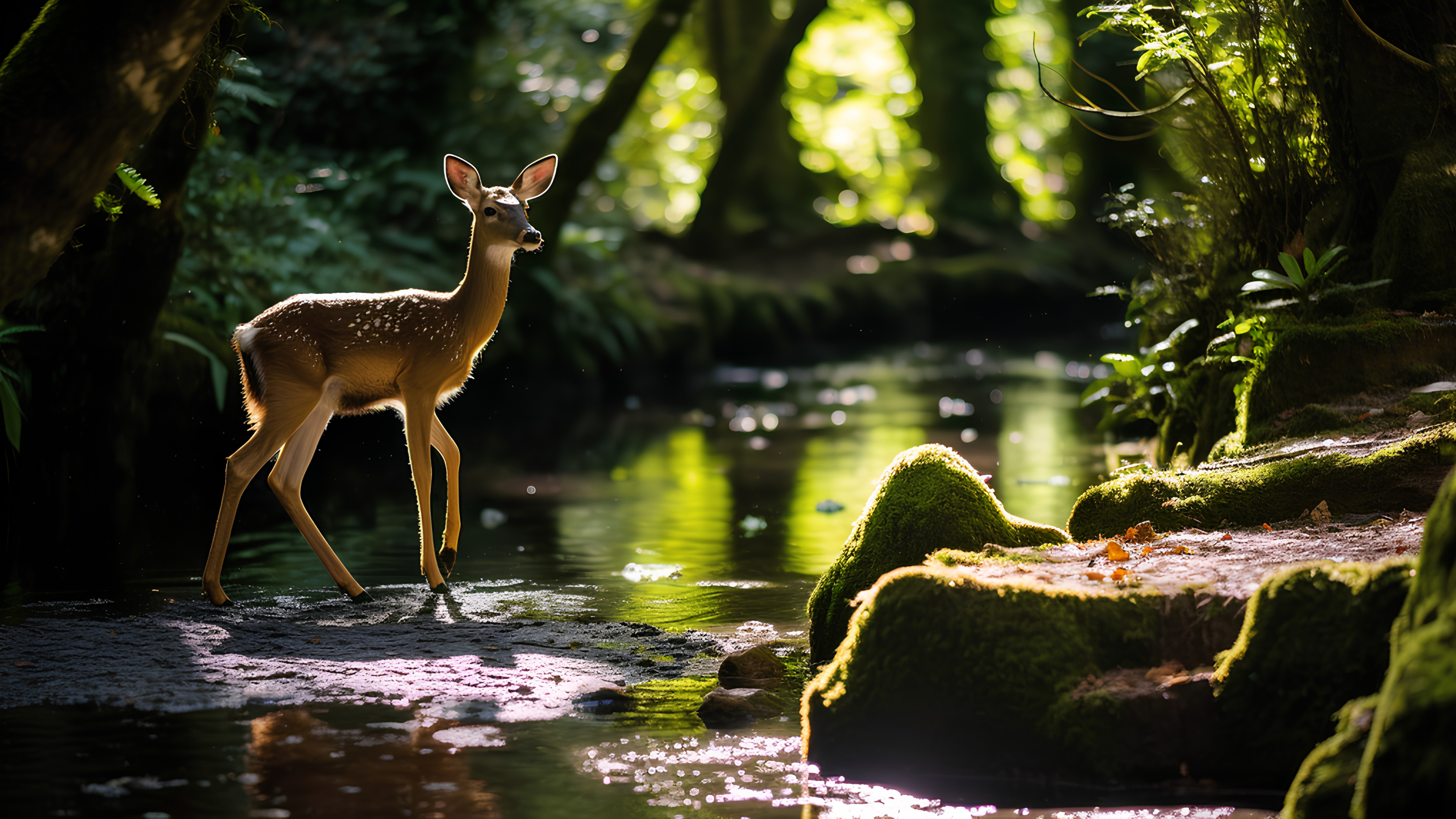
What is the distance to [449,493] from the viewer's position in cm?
739

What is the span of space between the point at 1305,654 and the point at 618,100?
559 inches

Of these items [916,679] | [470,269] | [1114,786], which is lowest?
[1114,786]

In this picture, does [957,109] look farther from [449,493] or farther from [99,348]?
[449,493]

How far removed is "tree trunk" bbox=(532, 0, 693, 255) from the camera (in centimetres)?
1708

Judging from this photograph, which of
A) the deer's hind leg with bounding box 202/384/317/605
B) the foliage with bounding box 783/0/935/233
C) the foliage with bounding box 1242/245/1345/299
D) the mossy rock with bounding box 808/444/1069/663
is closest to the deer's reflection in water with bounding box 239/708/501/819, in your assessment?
the mossy rock with bounding box 808/444/1069/663

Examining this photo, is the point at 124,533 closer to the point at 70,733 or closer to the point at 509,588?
the point at 509,588

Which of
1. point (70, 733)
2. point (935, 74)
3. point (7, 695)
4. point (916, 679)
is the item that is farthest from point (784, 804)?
point (935, 74)

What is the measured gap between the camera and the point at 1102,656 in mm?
4570

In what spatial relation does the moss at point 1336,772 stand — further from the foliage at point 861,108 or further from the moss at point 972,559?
the foliage at point 861,108

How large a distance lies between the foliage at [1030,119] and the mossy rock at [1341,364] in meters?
26.3

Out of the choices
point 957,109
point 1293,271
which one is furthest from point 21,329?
point 957,109

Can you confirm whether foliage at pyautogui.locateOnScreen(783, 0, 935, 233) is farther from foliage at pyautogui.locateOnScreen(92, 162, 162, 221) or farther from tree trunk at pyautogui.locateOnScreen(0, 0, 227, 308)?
tree trunk at pyautogui.locateOnScreen(0, 0, 227, 308)

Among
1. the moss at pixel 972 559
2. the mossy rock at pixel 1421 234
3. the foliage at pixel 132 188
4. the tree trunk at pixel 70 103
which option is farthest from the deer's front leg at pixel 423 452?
the mossy rock at pixel 1421 234

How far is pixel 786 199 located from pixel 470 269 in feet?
73.1
